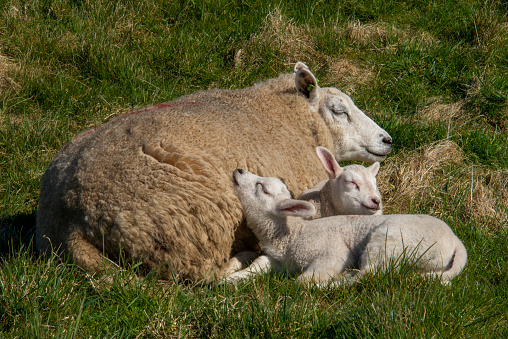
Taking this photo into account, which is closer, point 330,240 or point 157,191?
point 157,191

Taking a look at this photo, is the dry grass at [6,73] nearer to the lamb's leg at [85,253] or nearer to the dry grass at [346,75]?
the lamb's leg at [85,253]

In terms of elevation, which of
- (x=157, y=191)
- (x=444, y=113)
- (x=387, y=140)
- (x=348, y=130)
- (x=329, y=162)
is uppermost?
(x=157, y=191)

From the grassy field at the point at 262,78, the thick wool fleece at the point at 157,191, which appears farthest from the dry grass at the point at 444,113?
the thick wool fleece at the point at 157,191

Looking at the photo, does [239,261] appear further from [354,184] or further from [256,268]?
[354,184]

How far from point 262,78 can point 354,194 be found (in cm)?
309

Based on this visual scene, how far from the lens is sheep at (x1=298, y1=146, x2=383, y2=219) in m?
4.30

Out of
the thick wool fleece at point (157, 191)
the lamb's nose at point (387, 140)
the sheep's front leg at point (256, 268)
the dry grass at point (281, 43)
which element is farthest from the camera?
the dry grass at point (281, 43)

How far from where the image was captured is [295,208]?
12.6 feet

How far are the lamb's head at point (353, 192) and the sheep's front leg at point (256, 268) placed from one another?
0.74 meters

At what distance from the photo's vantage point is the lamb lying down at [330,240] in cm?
366

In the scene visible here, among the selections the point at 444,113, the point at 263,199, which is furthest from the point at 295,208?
the point at 444,113

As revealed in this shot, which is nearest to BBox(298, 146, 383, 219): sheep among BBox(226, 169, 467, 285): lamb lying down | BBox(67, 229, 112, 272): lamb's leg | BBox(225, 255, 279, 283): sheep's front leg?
BBox(226, 169, 467, 285): lamb lying down

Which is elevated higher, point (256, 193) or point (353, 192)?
point (256, 193)

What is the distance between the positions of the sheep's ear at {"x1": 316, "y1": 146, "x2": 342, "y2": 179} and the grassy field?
3.59ft
